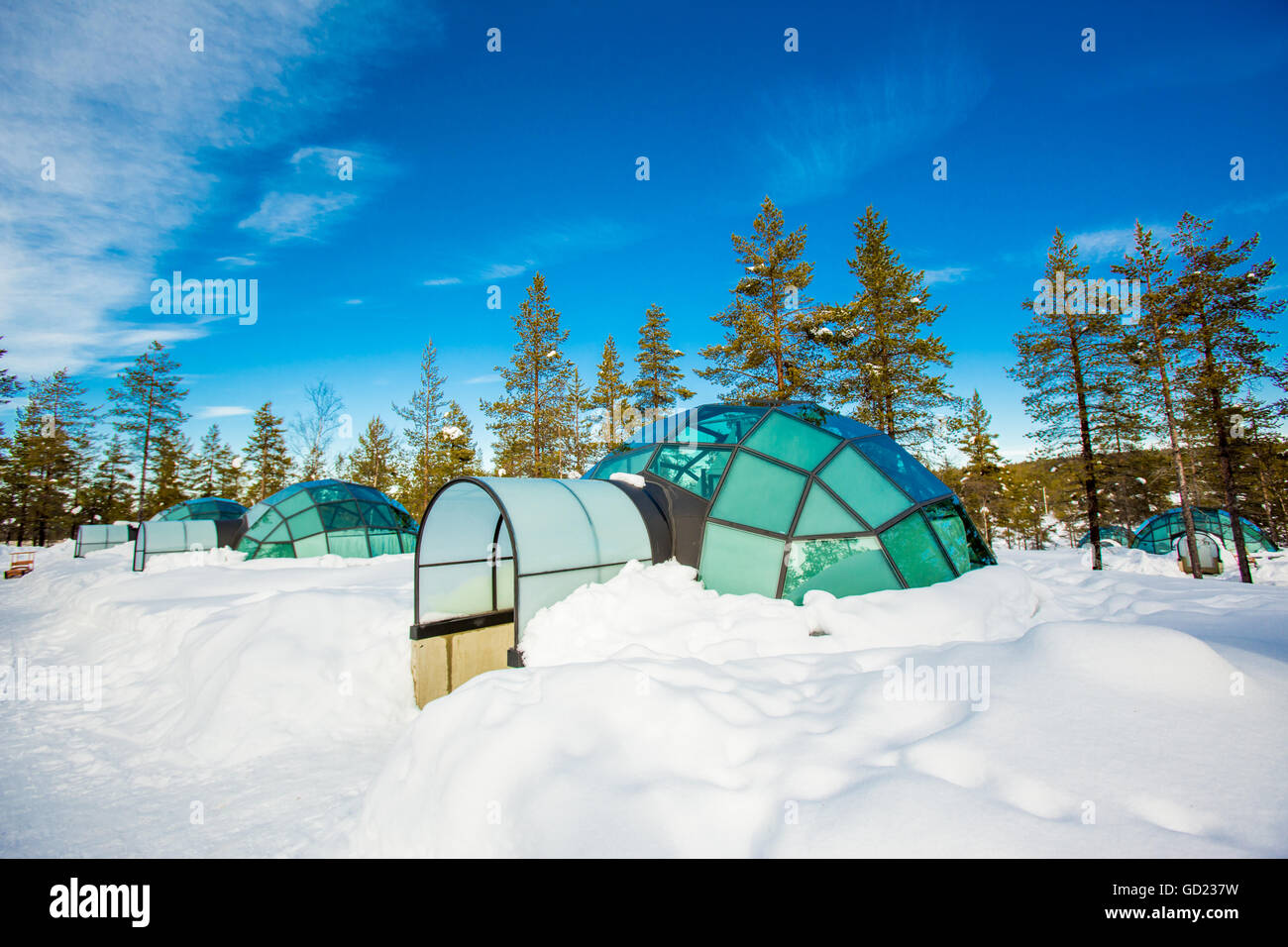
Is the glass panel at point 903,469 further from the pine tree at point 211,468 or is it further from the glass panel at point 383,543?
the pine tree at point 211,468

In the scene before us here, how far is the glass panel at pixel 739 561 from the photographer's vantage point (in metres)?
6.54

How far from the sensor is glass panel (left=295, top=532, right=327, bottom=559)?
18.5 m

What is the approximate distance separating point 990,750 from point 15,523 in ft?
201

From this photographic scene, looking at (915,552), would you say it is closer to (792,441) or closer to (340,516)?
(792,441)

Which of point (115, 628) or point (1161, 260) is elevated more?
point (1161, 260)

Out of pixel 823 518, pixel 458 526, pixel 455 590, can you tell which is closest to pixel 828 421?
pixel 823 518

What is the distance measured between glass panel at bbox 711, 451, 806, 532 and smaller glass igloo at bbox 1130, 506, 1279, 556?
28.6m

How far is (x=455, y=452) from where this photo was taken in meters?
29.8

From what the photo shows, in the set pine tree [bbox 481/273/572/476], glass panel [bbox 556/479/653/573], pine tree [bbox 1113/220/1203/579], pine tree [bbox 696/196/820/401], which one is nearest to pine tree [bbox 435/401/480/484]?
pine tree [bbox 481/273/572/476]

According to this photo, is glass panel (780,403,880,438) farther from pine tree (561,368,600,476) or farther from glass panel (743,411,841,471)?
pine tree (561,368,600,476)

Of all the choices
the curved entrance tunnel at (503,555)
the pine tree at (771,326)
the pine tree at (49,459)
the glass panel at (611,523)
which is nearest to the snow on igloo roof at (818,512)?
the glass panel at (611,523)
